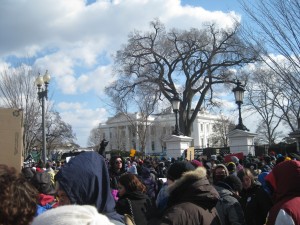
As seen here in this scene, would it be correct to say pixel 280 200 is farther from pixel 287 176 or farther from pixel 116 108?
pixel 116 108

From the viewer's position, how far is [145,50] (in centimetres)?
3997

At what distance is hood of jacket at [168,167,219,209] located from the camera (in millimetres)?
3193

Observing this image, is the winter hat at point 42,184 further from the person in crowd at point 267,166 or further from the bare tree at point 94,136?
the bare tree at point 94,136

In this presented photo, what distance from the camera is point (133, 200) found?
5.14 metres

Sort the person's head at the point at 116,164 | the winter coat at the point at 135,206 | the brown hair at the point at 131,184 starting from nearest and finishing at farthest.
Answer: the winter coat at the point at 135,206 < the brown hair at the point at 131,184 < the person's head at the point at 116,164

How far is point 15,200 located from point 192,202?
4.96ft

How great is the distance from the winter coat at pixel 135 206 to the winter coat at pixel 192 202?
1451 millimetres

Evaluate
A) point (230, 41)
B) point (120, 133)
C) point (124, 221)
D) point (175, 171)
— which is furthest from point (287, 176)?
point (120, 133)

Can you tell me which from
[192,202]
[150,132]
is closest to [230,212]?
[192,202]

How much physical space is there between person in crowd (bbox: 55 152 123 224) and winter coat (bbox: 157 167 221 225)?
18.0 inches

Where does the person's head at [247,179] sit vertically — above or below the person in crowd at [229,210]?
above

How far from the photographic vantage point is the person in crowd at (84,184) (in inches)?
105

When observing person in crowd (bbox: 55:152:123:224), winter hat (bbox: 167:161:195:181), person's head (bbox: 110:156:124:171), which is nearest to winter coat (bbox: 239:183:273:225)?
winter hat (bbox: 167:161:195:181)

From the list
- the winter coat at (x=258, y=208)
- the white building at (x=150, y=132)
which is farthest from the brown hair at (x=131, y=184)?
the white building at (x=150, y=132)
